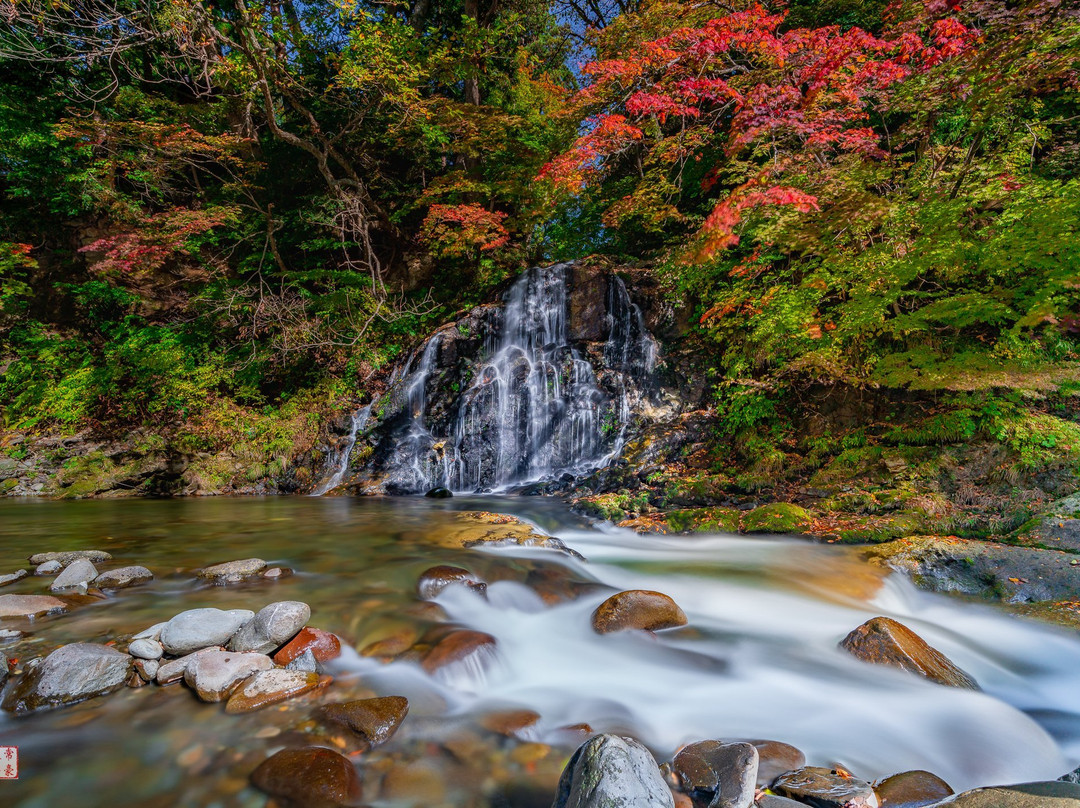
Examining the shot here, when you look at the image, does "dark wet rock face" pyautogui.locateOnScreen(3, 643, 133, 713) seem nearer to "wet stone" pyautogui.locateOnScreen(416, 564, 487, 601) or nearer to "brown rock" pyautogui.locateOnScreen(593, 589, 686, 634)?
"wet stone" pyautogui.locateOnScreen(416, 564, 487, 601)

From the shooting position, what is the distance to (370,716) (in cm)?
224

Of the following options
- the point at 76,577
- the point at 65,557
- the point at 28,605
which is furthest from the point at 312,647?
the point at 65,557

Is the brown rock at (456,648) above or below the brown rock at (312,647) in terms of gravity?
below

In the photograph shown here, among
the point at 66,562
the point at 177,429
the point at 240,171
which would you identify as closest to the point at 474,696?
the point at 66,562

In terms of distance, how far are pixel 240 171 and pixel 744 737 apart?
55.5 ft

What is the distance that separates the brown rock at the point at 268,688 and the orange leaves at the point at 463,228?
9768 mm

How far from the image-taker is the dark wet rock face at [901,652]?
278 centimetres

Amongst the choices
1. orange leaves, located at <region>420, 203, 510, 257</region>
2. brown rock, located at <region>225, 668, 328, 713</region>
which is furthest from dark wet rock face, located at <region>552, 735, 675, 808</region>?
orange leaves, located at <region>420, 203, 510, 257</region>

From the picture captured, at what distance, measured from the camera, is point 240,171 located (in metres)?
13.2

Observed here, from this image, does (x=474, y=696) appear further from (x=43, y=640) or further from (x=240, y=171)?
(x=240, y=171)

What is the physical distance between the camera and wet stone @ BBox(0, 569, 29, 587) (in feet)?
11.9

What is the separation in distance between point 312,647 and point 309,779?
0.99 meters

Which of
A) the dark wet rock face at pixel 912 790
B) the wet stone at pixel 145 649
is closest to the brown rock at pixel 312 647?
the wet stone at pixel 145 649

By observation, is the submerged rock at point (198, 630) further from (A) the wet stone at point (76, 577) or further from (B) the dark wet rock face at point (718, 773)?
(B) the dark wet rock face at point (718, 773)
